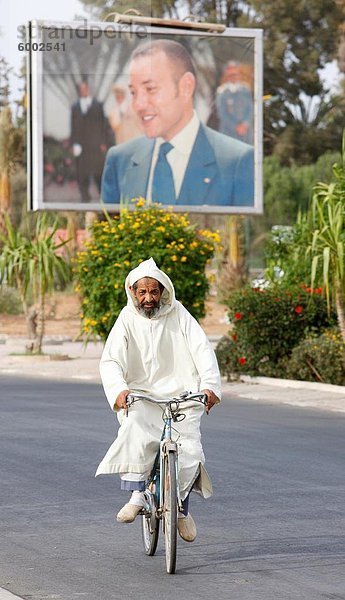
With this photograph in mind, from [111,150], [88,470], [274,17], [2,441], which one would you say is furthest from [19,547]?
[274,17]

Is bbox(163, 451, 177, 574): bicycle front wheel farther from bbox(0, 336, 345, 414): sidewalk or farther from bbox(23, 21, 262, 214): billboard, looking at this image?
bbox(23, 21, 262, 214): billboard

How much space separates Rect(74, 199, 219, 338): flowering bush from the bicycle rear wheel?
17.1m

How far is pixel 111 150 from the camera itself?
3516 centimetres

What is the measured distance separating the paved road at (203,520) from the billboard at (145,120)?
17.7m

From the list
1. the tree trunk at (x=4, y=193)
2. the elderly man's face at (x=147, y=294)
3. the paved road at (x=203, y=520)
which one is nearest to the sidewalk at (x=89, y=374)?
the paved road at (x=203, y=520)

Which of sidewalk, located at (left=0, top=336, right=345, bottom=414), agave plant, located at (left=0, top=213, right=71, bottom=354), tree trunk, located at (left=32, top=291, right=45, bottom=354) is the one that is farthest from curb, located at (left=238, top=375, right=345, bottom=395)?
tree trunk, located at (left=32, top=291, right=45, bottom=354)

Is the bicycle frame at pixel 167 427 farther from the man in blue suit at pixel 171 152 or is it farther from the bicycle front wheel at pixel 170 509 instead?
the man in blue suit at pixel 171 152

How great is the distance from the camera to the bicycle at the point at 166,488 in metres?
8.23

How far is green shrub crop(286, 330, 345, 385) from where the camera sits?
22.4 metres

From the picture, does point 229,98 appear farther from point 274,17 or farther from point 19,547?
point 274,17

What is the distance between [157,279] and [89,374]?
1764cm

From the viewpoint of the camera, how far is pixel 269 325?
79.2 feet

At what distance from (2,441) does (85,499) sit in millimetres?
4237

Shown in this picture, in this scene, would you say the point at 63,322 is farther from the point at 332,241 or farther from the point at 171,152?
the point at 332,241
